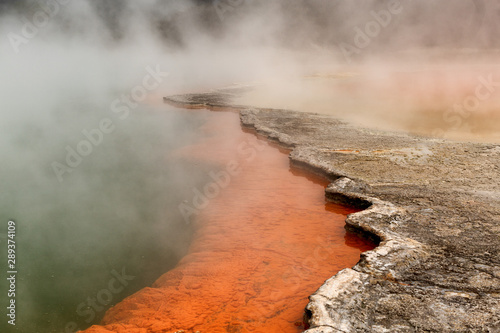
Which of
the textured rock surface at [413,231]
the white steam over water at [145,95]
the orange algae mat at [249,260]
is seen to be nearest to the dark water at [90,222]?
the white steam over water at [145,95]

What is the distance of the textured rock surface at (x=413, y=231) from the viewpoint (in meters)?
2.00

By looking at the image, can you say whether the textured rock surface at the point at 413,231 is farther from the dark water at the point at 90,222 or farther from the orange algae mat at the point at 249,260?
the dark water at the point at 90,222

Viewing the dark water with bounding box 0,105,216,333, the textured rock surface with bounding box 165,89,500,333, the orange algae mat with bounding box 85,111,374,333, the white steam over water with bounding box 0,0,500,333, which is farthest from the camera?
the white steam over water with bounding box 0,0,500,333

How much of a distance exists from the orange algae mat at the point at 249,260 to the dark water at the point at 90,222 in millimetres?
268

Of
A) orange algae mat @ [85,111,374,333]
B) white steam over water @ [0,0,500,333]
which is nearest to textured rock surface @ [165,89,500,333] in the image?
orange algae mat @ [85,111,374,333]

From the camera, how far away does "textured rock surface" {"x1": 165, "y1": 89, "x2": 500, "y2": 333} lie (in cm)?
200

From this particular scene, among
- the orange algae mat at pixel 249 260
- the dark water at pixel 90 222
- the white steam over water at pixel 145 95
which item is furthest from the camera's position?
the white steam over water at pixel 145 95

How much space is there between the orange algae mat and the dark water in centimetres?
27

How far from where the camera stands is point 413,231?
9.43ft

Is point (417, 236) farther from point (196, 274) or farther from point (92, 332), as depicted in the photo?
point (92, 332)

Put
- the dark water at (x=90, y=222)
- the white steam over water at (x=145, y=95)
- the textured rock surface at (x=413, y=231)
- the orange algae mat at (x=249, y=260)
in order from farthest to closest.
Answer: the white steam over water at (x=145, y=95)
the dark water at (x=90, y=222)
the orange algae mat at (x=249, y=260)
the textured rock surface at (x=413, y=231)

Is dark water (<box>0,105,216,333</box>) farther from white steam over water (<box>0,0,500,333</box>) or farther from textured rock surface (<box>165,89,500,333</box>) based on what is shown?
A: textured rock surface (<box>165,89,500,333</box>)

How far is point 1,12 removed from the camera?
1041 inches

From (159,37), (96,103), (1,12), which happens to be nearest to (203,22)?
(159,37)
